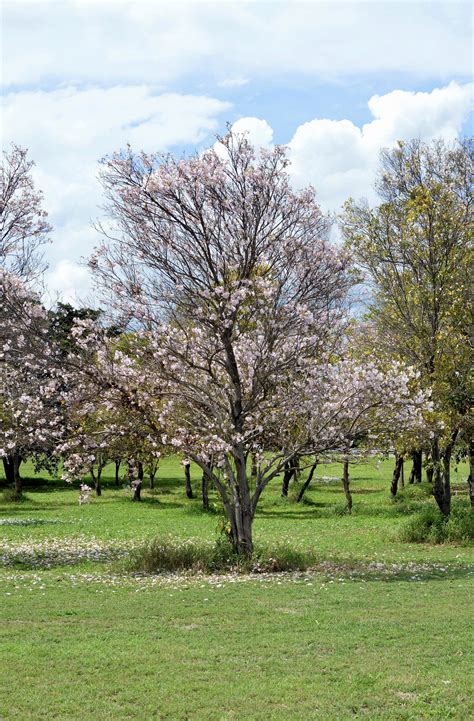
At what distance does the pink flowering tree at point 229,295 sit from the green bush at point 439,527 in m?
7.26

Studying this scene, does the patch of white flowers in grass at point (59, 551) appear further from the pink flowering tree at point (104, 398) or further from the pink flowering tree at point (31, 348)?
the pink flowering tree at point (31, 348)

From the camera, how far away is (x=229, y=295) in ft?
53.3

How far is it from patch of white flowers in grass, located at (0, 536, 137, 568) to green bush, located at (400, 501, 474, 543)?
846 centimetres

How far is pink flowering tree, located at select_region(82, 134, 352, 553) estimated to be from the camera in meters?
16.6

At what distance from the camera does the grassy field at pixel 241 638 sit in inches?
294

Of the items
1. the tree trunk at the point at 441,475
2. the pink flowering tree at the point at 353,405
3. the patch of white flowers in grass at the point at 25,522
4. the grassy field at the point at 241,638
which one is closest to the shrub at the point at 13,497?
the patch of white flowers in grass at the point at 25,522

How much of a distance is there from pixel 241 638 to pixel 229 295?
26.1 feet

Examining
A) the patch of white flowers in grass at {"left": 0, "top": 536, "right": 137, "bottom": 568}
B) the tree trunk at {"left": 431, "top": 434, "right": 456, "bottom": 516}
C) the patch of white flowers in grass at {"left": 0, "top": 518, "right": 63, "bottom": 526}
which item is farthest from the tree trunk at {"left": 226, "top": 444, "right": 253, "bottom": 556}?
the patch of white flowers in grass at {"left": 0, "top": 518, "right": 63, "bottom": 526}

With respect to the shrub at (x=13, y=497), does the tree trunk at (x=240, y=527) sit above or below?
above

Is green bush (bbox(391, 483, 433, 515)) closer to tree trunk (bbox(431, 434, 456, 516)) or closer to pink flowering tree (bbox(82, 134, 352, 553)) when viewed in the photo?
tree trunk (bbox(431, 434, 456, 516))

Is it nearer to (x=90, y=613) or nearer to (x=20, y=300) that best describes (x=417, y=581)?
(x=90, y=613)

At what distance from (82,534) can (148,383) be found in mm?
10817

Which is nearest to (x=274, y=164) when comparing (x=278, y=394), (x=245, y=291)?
(x=245, y=291)

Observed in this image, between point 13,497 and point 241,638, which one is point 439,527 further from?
point 13,497
